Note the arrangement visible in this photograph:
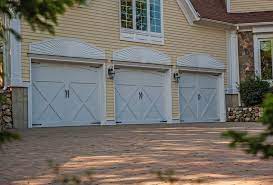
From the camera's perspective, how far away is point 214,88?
23562 mm

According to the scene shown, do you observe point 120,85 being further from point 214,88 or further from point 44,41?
point 214,88

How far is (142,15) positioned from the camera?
20.8 meters

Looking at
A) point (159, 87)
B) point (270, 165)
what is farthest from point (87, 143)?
point (159, 87)

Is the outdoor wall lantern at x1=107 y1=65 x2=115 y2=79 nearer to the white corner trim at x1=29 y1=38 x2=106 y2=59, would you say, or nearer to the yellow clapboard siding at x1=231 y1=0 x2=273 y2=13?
the white corner trim at x1=29 y1=38 x2=106 y2=59

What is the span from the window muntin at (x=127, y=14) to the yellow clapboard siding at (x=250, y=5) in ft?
22.5

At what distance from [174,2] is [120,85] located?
4.84 m

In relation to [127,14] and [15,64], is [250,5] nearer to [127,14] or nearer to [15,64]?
[127,14]

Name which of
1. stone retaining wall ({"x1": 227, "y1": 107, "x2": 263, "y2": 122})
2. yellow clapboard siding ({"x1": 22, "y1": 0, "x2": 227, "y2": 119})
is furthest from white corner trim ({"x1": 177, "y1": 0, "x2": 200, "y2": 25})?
stone retaining wall ({"x1": 227, "y1": 107, "x2": 263, "y2": 122})

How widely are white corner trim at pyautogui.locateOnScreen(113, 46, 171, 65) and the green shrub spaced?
3.88 metres

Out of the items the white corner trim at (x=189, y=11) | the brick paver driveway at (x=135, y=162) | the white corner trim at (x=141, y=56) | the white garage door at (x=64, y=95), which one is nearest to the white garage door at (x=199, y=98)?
the white corner trim at (x=141, y=56)

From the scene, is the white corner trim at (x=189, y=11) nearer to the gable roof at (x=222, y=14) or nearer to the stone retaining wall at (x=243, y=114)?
the gable roof at (x=222, y=14)

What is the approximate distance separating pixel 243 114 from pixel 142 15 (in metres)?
6.37

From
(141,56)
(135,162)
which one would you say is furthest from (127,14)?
(135,162)

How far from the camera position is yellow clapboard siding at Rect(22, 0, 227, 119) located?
696 inches
